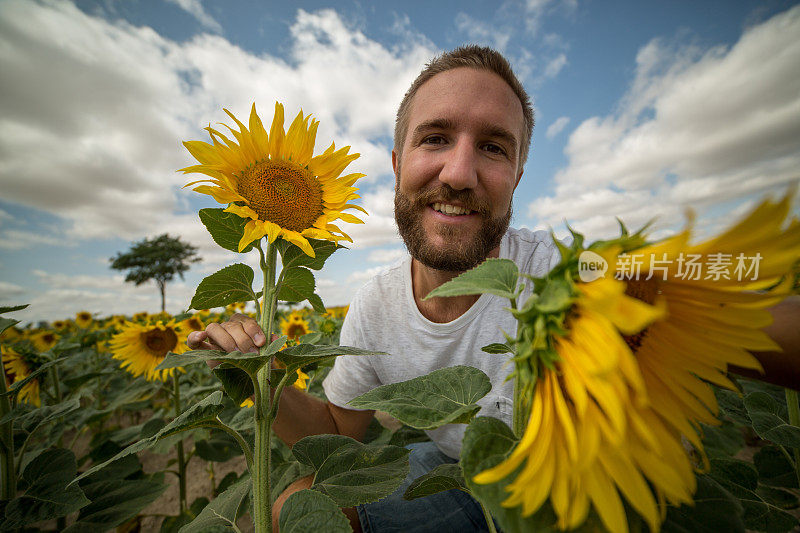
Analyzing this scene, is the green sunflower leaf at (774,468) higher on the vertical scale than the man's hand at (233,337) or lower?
lower

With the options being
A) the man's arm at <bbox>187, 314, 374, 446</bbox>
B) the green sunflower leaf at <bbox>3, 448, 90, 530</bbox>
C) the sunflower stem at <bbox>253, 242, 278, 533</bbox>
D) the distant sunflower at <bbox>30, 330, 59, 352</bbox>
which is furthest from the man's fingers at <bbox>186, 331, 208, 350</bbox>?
the distant sunflower at <bbox>30, 330, 59, 352</bbox>

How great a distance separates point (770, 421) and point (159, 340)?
3.82 m

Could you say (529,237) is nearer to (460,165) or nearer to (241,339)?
(460,165)

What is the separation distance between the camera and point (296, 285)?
1219mm

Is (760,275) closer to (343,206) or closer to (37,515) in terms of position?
(343,206)

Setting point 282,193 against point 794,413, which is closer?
point 282,193

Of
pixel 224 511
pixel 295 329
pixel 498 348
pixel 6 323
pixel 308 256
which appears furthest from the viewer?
pixel 295 329

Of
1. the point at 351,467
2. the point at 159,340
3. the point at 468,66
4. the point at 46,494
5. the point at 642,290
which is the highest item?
the point at 468,66

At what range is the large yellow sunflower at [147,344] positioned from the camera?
117 inches

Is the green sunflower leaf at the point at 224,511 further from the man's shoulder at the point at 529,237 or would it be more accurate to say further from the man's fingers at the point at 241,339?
the man's shoulder at the point at 529,237

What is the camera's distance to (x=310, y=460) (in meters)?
1.10

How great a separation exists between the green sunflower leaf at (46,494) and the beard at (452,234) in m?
1.62

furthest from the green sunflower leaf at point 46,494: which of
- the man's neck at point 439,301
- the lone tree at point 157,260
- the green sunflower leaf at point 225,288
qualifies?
the lone tree at point 157,260

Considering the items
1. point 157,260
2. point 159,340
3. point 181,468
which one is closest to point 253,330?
point 181,468
